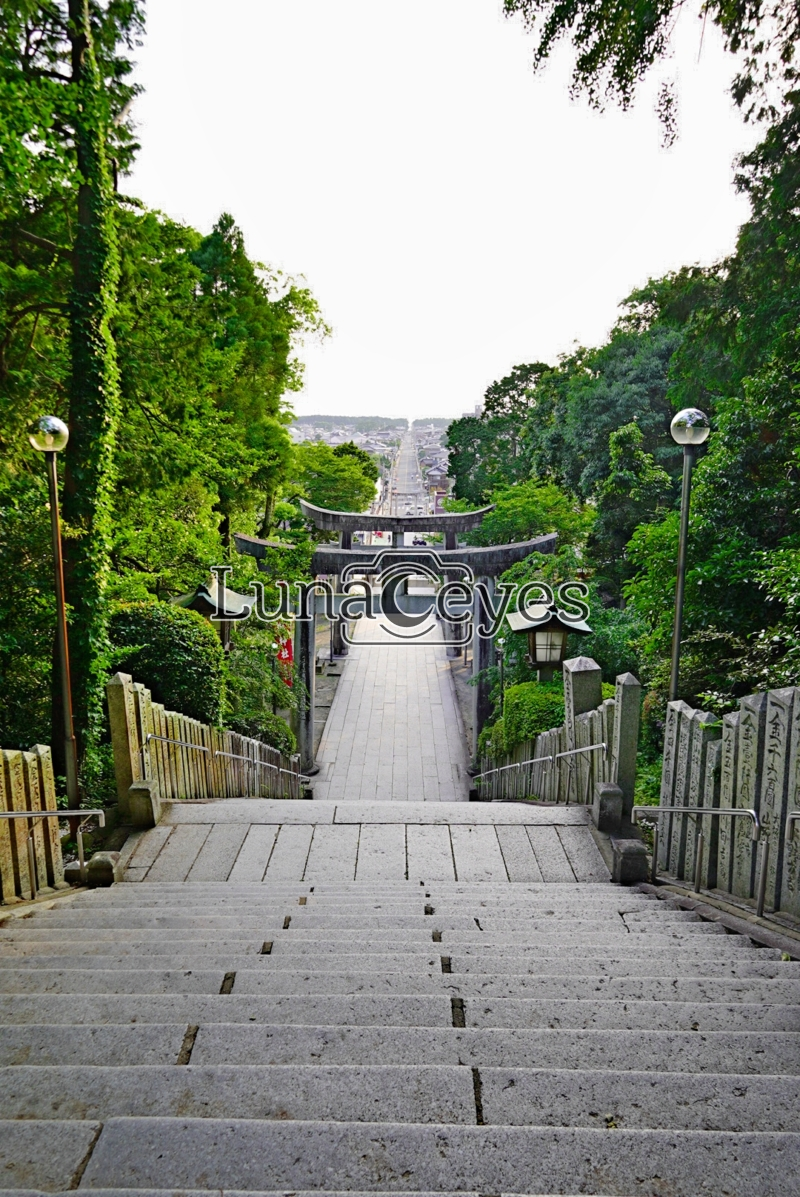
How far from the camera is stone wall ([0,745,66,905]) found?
13.3 feet

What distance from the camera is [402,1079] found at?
72.1 inches

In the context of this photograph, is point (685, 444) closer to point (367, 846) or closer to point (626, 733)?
point (626, 733)

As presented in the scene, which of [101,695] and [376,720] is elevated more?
[101,695]

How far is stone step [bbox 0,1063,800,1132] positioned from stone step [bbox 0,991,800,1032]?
43 cm

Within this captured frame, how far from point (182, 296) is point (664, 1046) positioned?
12.6 m

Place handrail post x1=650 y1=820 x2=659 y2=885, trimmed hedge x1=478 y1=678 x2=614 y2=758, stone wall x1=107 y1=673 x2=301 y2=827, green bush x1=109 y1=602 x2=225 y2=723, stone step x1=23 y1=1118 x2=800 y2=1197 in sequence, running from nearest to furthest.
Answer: stone step x1=23 y1=1118 x2=800 y2=1197, handrail post x1=650 y1=820 x2=659 y2=885, stone wall x1=107 y1=673 x2=301 y2=827, green bush x1=109 y1=602 x2=225 y2=723, trimmed hedge x1=478 y1=678 x2=614 y2=758

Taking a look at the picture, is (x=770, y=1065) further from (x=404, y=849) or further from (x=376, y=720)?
(x=376, y=720)

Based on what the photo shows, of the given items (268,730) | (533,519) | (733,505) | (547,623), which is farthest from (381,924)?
(533,519)

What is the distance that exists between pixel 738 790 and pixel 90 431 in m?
7.33

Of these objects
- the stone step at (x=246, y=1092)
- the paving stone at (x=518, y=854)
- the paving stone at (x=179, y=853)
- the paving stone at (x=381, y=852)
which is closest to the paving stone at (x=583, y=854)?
the paving stone at (x=518, y=854)

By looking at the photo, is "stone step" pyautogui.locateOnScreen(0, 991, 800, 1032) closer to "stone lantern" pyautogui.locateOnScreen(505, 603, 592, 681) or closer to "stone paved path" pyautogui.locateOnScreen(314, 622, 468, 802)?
"stone lantern" pyautogui.locateOnScreen(505, 603, 592, 681)

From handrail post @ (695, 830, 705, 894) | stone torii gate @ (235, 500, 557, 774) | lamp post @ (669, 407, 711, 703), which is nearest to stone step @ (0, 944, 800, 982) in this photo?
handrail post @ (695, 830, 705, 894)

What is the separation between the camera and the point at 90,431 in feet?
26.1

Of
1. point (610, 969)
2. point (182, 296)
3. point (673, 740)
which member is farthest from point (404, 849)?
point (182, 296)
